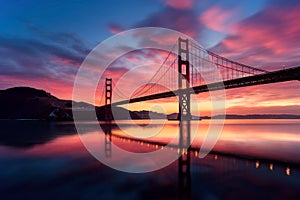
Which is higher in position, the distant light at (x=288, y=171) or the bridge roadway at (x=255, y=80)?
the bridge roadway at (x=255, y=80)

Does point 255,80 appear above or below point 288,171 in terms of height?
above

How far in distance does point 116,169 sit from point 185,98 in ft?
131

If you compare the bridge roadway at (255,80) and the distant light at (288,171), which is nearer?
the distant light at (288,171)

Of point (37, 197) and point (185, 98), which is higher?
point (185, 98)

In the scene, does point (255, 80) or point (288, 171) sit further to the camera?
point (255, 80)

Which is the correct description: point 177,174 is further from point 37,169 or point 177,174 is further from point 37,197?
point 37,169

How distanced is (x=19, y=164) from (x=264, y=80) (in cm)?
3460

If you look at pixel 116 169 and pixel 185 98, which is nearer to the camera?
pixel 116 169

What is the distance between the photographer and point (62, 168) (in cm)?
743

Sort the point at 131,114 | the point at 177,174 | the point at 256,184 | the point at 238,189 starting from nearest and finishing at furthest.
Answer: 1. the point at 238,189
2. the point at 256,184
3. the point at 177,174
4. the point at 131,114

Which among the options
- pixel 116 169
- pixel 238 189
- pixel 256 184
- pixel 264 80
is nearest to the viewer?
pixel 238 189

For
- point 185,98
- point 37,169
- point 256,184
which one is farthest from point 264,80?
point 37,169

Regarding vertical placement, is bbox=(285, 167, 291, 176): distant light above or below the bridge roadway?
below

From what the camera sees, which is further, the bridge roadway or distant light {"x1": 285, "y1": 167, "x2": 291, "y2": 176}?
Result: the bridge roadway
